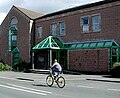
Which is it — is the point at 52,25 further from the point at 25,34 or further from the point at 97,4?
the point at 97,4

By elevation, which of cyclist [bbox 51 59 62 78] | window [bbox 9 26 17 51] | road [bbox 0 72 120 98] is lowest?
road [bbox 0 72 120 98]

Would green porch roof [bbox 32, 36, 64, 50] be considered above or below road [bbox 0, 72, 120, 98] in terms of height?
above

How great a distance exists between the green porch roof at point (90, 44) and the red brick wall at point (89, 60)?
0.45 m

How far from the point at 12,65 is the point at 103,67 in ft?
62.5

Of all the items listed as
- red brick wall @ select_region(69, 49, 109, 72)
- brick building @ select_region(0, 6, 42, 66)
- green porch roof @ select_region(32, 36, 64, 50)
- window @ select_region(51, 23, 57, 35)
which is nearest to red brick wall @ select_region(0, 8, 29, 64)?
brick building @ select_region(0, 6, 42, 66)

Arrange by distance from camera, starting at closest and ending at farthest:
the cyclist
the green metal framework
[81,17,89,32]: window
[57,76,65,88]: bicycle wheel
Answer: [57,76,65,88]: bicycle wheel
the cyclist
the green metal framework
[81,17,89,32]: window

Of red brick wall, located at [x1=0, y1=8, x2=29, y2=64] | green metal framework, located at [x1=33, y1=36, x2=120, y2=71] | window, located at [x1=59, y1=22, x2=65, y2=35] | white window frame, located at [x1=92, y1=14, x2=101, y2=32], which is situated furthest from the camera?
red brick wall, located at [x1=0, y1=8, x2=29, y2=64]

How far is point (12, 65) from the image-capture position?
42844 mm

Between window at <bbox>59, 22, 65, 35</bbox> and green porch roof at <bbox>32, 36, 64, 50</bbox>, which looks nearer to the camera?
green porch roof at <bbox>32, 36, 64, 50</bbox>

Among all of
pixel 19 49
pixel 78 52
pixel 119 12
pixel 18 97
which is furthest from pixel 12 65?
pixel 18 97

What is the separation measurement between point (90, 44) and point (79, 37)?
228 centimetres

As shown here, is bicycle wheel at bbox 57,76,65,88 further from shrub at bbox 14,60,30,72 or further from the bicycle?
shrub at bbox 14,60,30,72

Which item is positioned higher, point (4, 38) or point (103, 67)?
point (4, 38)

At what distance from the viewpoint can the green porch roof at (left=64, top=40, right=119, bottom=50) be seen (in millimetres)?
27250
